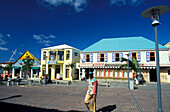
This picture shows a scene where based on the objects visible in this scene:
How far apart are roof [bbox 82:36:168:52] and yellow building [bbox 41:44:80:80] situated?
350 cm

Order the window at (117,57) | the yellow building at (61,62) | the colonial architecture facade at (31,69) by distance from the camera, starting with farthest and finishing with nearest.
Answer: the colonial architecture facade at (31,69) → the yellow building at (61,62) → the window at (117,57)

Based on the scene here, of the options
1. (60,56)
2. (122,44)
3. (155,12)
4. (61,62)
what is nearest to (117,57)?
(122,44)

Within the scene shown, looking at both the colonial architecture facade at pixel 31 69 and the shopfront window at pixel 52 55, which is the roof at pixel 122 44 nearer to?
the shopfront window at pixel 52 55

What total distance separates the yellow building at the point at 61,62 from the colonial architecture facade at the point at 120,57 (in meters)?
2.49

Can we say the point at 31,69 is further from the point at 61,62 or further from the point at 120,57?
the point at 120,57

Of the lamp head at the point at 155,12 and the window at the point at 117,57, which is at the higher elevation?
the lamp head at the point at 155,12

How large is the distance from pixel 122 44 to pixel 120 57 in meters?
3.33

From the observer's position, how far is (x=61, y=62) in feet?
82.7

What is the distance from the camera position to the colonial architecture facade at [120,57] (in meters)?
19.9

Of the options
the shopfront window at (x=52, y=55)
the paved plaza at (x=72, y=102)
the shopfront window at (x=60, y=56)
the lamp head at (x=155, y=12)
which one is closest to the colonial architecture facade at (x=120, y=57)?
the shopfront window at (x=60, y=56)

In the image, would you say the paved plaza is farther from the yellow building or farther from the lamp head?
the yellow building

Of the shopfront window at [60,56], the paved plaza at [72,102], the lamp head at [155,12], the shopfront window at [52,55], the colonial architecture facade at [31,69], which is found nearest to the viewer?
the lamp head at [155,12]

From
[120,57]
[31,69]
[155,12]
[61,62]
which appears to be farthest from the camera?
[31,69]

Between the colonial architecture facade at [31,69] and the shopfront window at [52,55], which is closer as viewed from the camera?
the shopfront window at [52,55]
